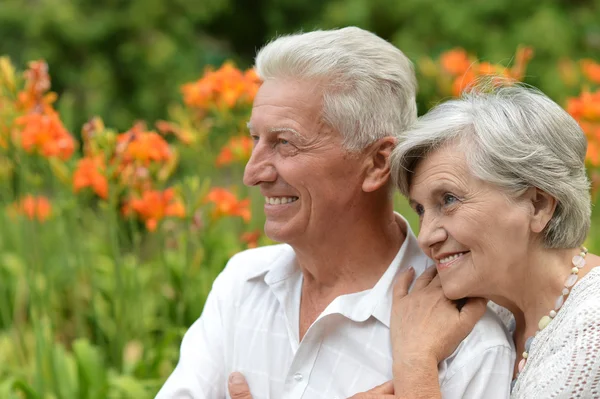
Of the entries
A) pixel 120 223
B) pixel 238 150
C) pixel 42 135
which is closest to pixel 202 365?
pixel 42 135

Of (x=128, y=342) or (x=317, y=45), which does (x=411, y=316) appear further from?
(x=128, y=342)

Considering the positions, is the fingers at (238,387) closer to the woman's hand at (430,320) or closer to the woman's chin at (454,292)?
the woman's hand at (430,320)

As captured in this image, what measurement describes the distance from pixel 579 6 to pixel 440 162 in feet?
18.6

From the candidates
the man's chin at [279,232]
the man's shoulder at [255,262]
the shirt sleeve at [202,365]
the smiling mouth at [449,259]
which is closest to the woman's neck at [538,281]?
the smiling mouth at [449,259]

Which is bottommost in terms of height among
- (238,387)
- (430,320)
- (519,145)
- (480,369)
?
Answer: (238,387)

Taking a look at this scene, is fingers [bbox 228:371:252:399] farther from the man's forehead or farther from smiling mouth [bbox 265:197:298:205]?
the man's forehead

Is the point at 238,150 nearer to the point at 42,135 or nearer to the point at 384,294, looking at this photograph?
the point at 42,135

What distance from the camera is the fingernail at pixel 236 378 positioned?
7.39 feet

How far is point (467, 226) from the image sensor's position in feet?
6.33

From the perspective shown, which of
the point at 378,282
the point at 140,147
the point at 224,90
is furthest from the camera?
the point at 224,90

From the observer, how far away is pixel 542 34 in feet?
21.6

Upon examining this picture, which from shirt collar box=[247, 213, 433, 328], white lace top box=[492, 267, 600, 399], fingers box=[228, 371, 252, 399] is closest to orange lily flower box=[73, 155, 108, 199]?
shirt collar box=[247, 213, 433, 328]

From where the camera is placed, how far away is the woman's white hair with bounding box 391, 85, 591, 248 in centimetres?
189

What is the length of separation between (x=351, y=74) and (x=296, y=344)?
2.25 ft
